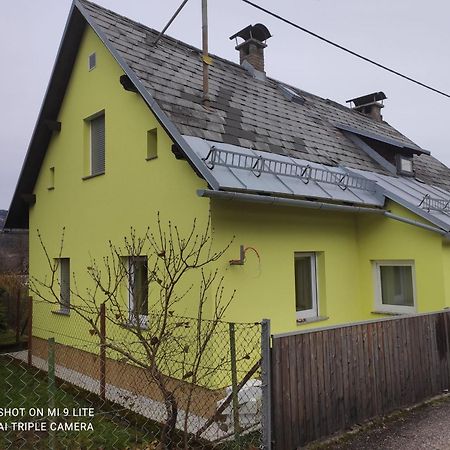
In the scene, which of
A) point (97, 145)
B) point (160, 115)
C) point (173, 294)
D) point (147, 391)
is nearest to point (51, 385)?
point (173, 294)

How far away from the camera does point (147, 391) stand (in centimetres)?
702

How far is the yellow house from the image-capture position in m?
6.69

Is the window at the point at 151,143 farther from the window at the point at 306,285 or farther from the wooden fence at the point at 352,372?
the wooden fence at the point at 352,372

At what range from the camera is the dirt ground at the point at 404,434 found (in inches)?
185

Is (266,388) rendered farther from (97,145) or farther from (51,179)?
(51,179)

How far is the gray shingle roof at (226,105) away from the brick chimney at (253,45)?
1.00 meters

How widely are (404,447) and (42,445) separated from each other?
400 centimetres

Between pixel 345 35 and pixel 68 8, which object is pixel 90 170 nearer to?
pixel 68 8

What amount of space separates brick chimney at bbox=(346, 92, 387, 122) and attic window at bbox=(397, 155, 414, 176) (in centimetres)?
653

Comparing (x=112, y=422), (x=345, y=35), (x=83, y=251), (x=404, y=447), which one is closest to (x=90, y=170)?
(x=83, y=251)

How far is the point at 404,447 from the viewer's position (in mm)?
4672

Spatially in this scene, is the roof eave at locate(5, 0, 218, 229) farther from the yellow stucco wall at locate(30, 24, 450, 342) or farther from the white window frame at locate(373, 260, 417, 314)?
the white window frame at locate(373, 260, 417, 314)

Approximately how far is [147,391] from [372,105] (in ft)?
47.3

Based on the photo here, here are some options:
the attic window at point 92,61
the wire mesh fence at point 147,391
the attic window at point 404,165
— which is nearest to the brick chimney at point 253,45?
the attic window at point 404,165
